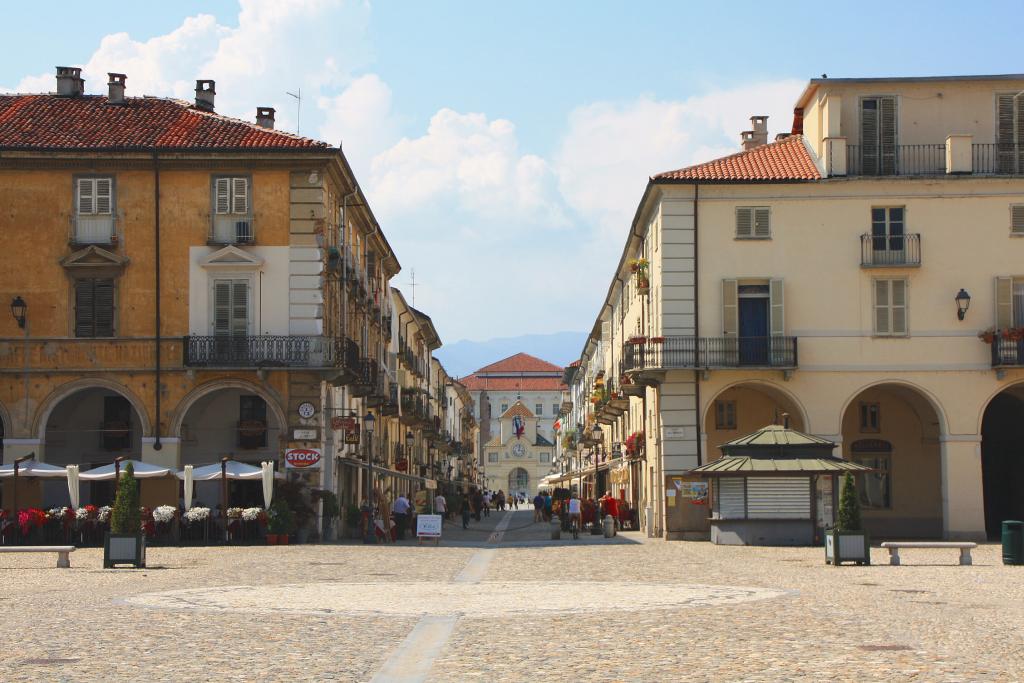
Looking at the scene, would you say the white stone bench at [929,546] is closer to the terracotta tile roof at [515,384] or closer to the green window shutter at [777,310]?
the green window shutter at [777,310]

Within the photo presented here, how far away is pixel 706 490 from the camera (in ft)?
138

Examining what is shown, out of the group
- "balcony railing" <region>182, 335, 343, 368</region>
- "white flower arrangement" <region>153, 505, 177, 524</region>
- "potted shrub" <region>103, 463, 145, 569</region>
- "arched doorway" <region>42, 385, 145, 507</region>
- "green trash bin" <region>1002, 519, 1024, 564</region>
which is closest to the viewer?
"potted shrub" <region>103, 463, 145, 569</region>

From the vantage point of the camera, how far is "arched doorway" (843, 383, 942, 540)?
1747 inches

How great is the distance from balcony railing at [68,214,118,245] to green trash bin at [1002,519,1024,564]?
2578cm

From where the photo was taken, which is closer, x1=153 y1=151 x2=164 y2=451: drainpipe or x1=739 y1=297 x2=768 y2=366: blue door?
x1=153 y1=151 x2=164 y2=451: drainpipe

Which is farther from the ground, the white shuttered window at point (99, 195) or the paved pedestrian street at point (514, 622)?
the white shuttered window at point (99, 195)

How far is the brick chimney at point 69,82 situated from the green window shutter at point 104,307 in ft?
27.8

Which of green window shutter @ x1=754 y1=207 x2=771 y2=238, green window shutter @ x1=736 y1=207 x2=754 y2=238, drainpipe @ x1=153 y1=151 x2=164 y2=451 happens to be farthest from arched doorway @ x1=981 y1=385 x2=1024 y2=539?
drainpipe @ x1=153 y1=151 x2=164 y2=451

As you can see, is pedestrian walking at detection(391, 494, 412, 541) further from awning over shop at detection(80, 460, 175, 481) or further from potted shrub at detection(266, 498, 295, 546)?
awning over shop at detection(80, 460, 175, 481)

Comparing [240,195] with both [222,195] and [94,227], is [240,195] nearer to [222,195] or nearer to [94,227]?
[222,195]

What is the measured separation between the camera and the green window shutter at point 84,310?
134 ft

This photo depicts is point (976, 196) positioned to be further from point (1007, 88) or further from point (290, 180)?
point (290, 180)

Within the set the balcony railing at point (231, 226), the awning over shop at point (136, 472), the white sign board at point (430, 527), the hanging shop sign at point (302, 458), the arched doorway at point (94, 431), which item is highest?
the balcony railing at point (231, 226)

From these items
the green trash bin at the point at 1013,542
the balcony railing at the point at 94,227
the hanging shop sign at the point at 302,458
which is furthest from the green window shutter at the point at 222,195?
the green trash bin at the point at 1013,542
